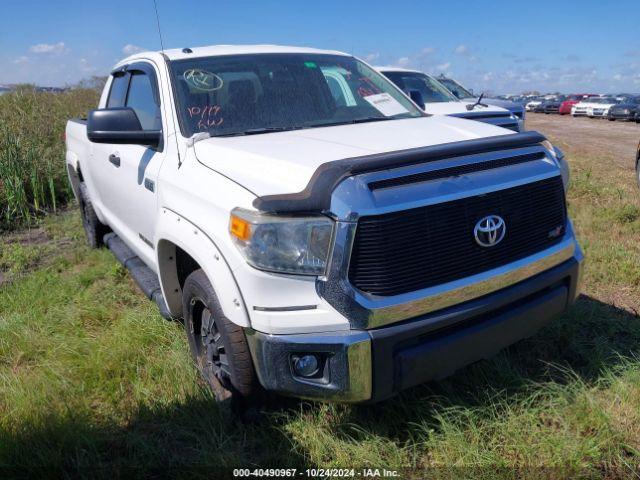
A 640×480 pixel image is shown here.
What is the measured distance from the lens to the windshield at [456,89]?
9734 mm

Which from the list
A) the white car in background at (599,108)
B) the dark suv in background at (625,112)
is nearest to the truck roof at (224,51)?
the dark suv in background at (625,112)

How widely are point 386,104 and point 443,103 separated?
4205 millimetres

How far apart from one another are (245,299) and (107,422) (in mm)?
1202

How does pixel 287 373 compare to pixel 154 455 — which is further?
pixel 154 455

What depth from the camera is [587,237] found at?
5.18 m

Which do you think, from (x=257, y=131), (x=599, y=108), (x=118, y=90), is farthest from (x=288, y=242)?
(x=599, y=108)

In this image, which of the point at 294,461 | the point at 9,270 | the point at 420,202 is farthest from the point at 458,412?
the point at 9,270

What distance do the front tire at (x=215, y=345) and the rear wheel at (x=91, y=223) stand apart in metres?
2.91

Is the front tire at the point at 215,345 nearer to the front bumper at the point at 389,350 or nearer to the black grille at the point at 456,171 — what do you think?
the front bumper at the point at 389,350

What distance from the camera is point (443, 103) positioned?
7578 millimetres

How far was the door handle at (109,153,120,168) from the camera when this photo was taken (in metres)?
3.83

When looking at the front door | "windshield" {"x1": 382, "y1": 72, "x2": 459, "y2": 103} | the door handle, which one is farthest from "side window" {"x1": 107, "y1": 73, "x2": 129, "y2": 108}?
"windshield" {"x1": 382, "y1": 72, "x2": 459, "y2": 103}

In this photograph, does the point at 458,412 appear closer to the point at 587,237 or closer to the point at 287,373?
the point at 287,373

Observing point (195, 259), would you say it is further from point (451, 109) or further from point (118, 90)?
point (451, 109)
